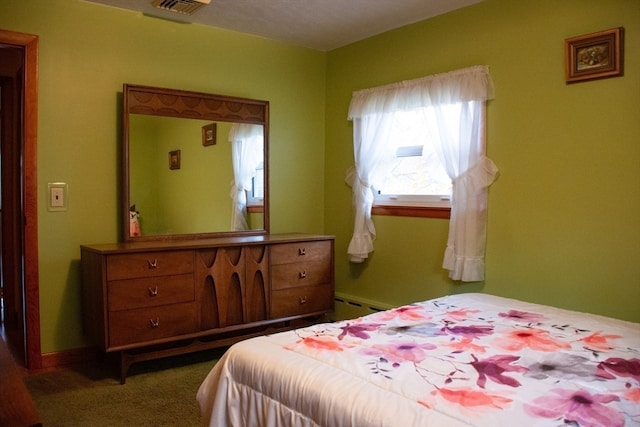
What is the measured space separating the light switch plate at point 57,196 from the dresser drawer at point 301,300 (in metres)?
1.44

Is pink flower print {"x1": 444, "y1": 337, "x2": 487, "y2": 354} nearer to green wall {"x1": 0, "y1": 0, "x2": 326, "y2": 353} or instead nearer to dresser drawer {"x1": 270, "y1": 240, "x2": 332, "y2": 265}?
dresser drawer {"x1": 270, "y1": 240, "x2": 332, "y2": 265}

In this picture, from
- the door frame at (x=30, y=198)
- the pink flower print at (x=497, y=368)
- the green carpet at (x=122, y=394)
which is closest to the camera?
the pink flower print at (x=497, y=368)

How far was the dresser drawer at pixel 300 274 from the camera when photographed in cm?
336

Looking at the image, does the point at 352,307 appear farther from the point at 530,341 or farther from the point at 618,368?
the point at 618,368

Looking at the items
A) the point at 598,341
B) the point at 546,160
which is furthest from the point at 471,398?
the point at 546,160

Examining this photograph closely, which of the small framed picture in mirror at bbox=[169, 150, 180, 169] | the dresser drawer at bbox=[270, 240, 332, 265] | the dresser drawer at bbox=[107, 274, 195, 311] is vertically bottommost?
the dresser drawer at bbox=[107, 274, 195, 311]

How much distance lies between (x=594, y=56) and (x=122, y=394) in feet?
10.1

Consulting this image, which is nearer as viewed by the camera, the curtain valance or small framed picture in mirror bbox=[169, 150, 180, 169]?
the curtain valance

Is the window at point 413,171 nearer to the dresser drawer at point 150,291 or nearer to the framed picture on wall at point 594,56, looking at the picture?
the framed picture on wall at point 594,56

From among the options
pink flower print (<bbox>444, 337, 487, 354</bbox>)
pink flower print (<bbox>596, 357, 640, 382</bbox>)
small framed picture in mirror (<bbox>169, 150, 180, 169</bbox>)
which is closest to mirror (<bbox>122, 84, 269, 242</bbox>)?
small framed picture in mirror (<bbox>169, 150, 180, 169</bbox>)

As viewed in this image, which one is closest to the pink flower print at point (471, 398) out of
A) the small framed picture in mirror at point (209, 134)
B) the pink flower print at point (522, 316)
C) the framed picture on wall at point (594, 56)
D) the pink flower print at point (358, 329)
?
the pink flower print at point (358, 329)

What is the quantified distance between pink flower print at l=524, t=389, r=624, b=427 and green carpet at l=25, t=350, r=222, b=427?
5.44 feet

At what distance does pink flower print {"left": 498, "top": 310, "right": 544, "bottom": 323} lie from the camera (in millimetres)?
2086

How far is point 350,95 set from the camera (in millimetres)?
3992
